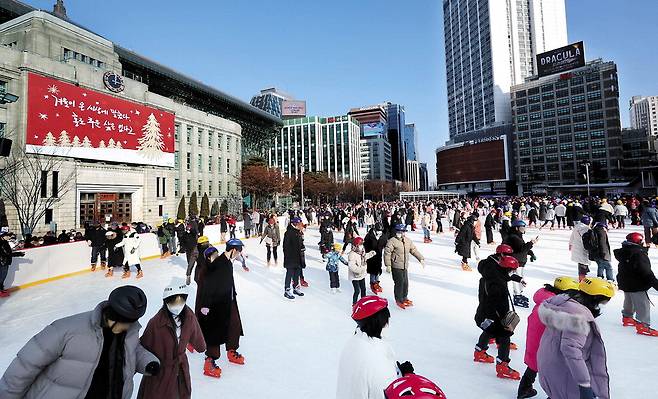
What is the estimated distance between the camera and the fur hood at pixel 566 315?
7.48 ft

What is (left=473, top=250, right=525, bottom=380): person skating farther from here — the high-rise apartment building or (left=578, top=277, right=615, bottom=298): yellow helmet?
the high-rise apartment building

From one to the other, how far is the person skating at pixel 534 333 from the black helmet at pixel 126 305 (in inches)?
125

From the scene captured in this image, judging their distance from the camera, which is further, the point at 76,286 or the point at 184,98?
the point at 184,98

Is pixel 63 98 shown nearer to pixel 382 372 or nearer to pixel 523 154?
pixel 382 372

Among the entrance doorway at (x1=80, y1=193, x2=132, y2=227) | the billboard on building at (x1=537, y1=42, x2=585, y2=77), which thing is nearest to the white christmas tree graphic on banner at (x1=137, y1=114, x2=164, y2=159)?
the entrance doorway at (x1=80, y1=193, x2=132, y2=227)

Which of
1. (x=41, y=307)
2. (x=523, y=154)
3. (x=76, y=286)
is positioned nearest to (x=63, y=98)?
(x=76, y=286)

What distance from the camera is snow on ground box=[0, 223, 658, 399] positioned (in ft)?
12.3

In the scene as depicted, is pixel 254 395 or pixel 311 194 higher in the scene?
pixel 311 194

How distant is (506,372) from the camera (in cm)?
379

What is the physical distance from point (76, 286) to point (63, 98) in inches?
868

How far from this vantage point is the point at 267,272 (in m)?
10.2

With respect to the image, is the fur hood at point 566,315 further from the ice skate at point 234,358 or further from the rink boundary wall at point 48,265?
the rink boundary wall at point 48,265

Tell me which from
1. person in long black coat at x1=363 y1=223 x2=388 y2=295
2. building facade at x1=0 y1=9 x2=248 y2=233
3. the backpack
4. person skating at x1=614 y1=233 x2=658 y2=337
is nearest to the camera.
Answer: person skating at x1=614 y1=233 x2=658 y2=337

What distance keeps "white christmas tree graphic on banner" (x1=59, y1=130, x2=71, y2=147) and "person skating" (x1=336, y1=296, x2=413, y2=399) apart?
2960cm
